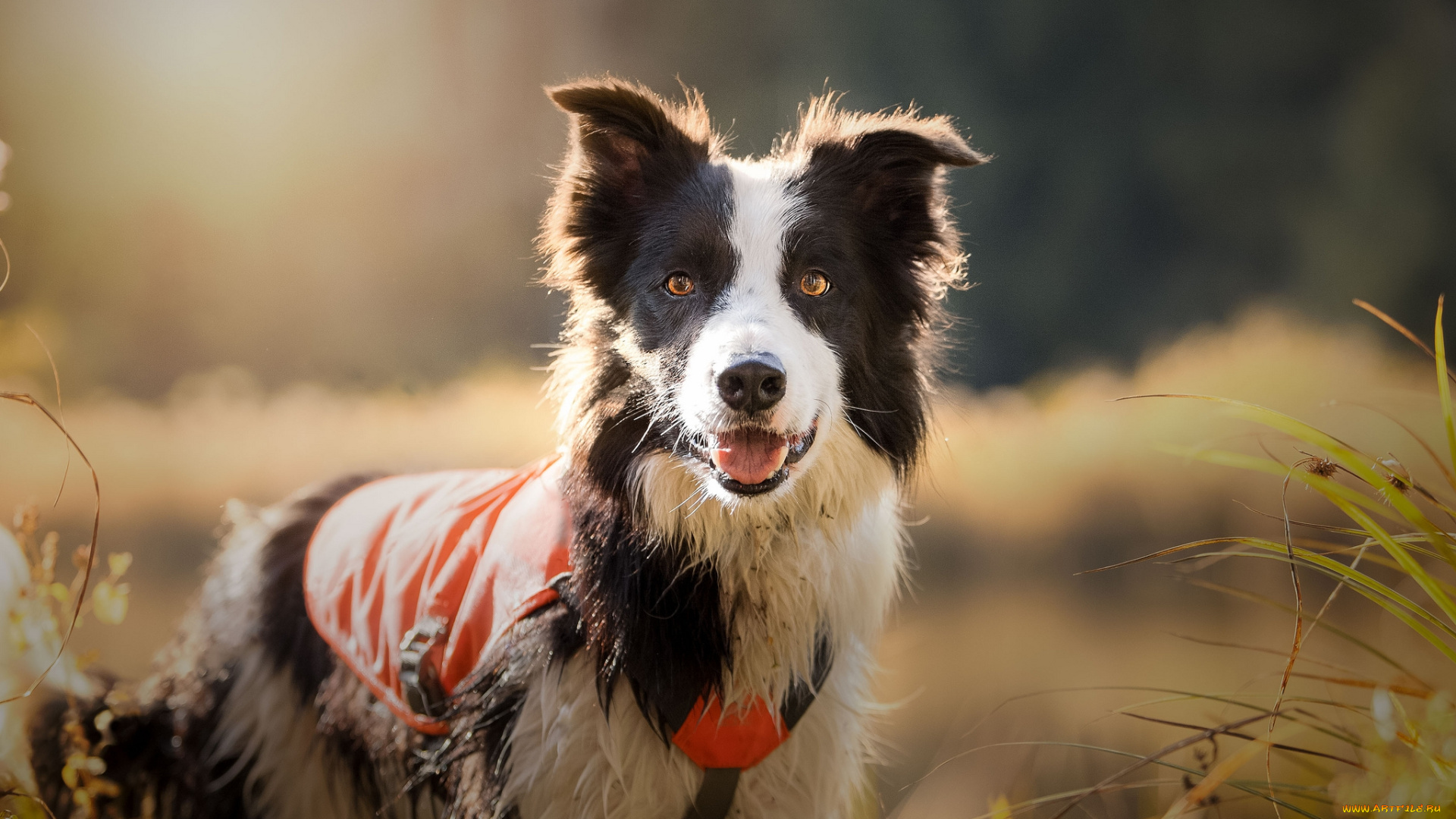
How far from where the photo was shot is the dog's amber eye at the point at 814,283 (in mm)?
1595

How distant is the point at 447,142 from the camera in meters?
2.55

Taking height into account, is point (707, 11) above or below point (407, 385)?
above

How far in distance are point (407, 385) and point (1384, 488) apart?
242cm

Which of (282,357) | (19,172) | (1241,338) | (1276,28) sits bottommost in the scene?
(282,357)

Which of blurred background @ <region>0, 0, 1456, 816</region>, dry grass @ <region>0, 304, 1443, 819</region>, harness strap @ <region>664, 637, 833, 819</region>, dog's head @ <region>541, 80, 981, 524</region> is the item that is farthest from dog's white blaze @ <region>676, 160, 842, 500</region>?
dry grass @ <region>0, 304, 1443, 819</region>

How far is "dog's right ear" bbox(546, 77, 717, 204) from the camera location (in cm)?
162

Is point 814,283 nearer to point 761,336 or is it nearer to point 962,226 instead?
point 761,336

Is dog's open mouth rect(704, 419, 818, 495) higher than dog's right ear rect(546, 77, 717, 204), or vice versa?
dog's right ear rect(546, 77, 717, 204)

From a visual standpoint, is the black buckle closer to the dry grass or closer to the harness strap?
the harness strap

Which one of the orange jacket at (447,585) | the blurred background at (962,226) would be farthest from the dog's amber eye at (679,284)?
the blurred background at (962,226)

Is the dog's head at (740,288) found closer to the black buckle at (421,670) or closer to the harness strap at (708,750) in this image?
the harness strap at (708,750)

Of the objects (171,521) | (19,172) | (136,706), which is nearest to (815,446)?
(136,706)

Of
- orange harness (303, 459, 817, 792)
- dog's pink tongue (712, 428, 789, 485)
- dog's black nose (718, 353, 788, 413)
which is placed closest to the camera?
dog's black nose (718, 353, 788, 413)

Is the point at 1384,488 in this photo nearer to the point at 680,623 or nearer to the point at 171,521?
the point at 680,623
